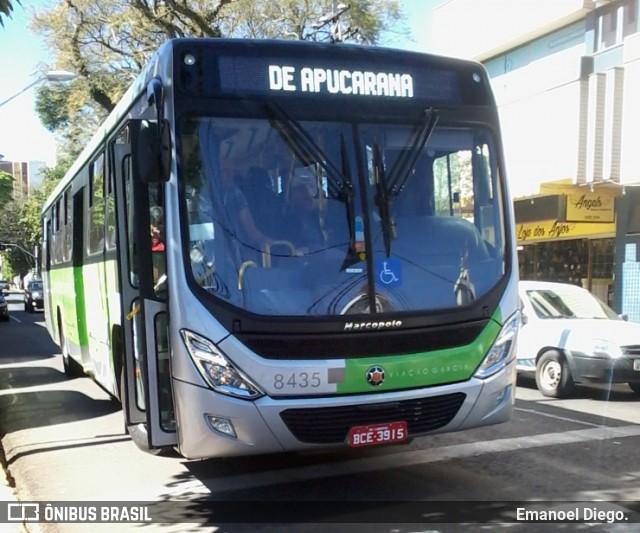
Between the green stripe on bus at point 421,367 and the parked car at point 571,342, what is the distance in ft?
17.7

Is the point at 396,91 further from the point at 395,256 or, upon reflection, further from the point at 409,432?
the point at 409,432

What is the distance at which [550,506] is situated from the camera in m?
5.58

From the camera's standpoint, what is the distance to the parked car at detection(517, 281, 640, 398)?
10.5 meters

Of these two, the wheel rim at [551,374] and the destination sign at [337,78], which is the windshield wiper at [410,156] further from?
the wheel rim at [551,374]

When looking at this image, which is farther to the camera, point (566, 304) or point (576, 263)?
point (576, 263)

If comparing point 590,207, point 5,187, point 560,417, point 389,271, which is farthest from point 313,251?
point 5,187

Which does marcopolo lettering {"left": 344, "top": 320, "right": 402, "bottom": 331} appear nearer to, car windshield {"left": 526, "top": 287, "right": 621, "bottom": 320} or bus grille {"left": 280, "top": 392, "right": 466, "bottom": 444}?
bus grille {"left": 280, "top": 392, "right": 466, "bottom": 444}

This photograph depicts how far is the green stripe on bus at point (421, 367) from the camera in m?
5.32

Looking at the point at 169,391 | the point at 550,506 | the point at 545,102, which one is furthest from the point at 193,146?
the point at 545,102

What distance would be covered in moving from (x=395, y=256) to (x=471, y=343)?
0.87 m

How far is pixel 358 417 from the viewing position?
532cm

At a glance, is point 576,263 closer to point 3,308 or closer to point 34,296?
point 3,308

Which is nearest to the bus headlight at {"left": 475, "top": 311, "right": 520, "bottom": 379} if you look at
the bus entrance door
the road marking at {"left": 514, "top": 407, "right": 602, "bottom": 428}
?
the bus entrance door

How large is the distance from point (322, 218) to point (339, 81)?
3.52ft
